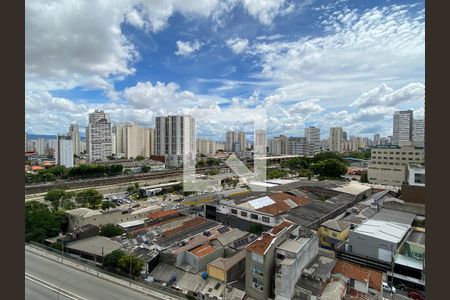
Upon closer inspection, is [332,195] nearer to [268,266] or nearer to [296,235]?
[296,235]

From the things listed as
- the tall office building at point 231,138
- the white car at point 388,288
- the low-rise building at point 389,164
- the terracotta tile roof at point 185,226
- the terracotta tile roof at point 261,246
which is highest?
the tall office building at point 231,138

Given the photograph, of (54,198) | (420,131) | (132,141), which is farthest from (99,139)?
(420,131)

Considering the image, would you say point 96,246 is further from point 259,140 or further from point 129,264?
point 259,140

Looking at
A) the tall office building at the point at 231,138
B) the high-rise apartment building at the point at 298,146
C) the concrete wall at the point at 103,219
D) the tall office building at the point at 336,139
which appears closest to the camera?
the concrete wall at the point at 103,219

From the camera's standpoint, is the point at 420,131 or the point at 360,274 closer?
the point at 420,131

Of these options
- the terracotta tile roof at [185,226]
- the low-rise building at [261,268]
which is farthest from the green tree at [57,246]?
the low-rise building at [261,268]

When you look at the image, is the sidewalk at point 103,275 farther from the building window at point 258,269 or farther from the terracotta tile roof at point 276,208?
the terracotta tile roof at point 276,208

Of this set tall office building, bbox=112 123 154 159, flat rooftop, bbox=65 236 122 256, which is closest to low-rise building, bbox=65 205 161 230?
flat rooftop, bbox=65 236 122 256
